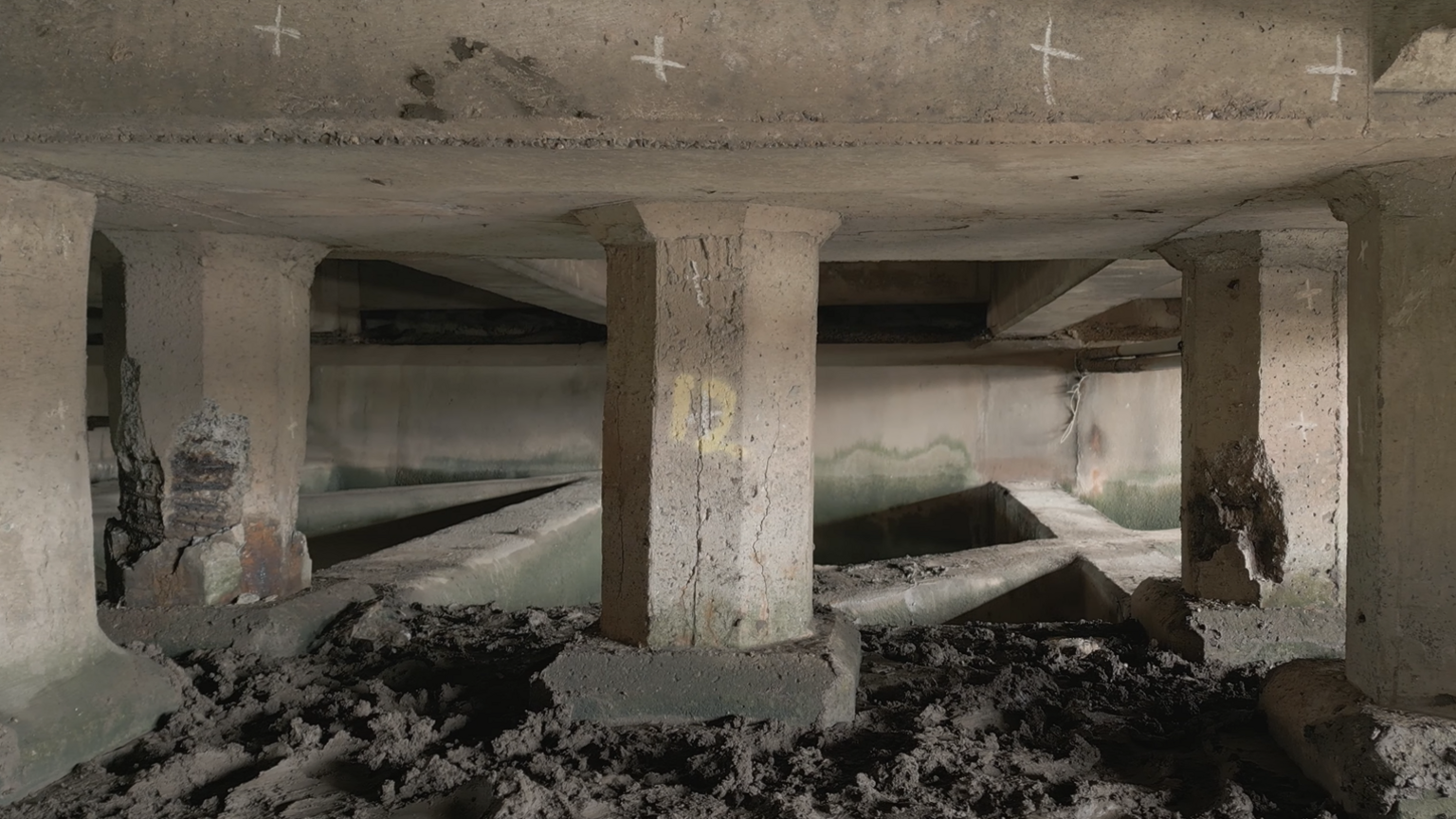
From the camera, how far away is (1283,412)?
13.5 ft

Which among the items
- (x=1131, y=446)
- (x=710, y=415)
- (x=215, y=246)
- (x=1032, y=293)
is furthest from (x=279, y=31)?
(x=1131, y=446)

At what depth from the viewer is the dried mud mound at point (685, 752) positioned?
2725 mm

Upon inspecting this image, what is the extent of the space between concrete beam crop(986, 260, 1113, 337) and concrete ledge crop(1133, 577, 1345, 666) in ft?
6.18

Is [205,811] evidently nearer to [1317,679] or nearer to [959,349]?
[1317,679]

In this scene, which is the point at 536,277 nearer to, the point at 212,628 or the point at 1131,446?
the point at 212,628

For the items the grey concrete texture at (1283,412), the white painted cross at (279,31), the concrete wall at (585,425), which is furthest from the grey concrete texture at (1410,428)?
the concrete wall at (585,425)

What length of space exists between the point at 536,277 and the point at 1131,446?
278 inches

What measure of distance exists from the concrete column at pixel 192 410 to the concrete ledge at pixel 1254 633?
3925 mm

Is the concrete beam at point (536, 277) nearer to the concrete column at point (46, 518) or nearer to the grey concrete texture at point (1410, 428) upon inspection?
the concrete column at point (46, 518)

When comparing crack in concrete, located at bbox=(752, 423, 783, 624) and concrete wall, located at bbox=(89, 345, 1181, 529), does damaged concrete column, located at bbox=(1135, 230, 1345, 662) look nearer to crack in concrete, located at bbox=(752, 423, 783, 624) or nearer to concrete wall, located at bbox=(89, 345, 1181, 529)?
crack in concrete, located at bbox=(752, 423, 783, 624)

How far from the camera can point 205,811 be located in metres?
2.69

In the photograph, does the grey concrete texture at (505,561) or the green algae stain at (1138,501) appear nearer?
the grey concrete texture at (505,561)

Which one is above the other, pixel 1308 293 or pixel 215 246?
pixel 215 246

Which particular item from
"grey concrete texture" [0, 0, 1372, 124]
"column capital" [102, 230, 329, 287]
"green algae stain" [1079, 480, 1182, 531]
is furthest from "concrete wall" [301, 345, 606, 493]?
"grey concrete texture" [0, 0, 1372, 124]
